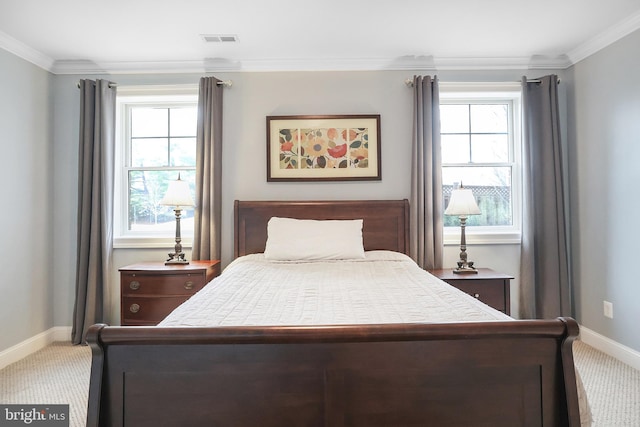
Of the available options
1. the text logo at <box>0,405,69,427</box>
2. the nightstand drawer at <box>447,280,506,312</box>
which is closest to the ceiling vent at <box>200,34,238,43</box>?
the nightstand drawer at <box>447,280,506,312</box>

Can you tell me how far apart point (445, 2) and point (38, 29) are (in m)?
2.89

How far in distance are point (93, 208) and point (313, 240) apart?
6.35 ft

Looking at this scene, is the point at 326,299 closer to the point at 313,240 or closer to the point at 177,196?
the point at 313,240

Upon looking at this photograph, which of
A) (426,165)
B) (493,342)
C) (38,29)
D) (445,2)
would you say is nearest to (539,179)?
(426,165)

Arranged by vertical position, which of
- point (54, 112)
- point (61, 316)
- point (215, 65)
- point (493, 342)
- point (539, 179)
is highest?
point (215, 65)

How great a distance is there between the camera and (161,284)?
2922 millimetres

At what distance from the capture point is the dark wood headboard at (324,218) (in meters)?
3.27

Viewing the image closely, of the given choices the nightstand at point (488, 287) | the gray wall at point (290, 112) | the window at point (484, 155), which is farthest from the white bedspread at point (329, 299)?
the window at point (484, 155)

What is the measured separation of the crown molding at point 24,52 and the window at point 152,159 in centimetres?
63

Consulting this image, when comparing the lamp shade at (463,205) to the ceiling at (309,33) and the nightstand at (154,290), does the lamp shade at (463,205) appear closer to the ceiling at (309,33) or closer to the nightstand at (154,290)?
the ceiling at (309,33)

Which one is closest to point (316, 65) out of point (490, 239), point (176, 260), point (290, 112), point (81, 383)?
point (290, 112)

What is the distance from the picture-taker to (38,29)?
2.75 metres

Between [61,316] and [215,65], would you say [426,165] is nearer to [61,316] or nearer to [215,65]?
[215,65]

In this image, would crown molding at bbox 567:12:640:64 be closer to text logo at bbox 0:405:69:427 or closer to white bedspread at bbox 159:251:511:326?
white bedspread at bbox 159:251:511:326
